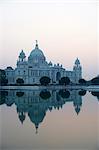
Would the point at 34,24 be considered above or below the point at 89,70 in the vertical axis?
above

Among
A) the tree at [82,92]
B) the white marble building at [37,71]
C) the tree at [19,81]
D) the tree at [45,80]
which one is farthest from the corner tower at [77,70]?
the tree at [19,81]

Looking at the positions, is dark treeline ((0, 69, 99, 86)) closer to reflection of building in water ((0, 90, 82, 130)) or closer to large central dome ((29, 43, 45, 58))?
reflection of building in water ((0, 90, 82, 130))

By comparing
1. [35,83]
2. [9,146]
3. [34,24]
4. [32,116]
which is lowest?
[9,146]

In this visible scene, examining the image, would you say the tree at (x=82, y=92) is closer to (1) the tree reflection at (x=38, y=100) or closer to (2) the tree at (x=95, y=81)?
(1) the tree reflection at (x=38, y=100)

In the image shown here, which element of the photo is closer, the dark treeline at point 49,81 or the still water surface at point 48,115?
the still water surface at point 48,115

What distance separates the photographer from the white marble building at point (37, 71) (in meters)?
3.79

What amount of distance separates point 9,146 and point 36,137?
27 cm

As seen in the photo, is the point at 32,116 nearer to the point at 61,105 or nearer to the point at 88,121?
the point at 61,105

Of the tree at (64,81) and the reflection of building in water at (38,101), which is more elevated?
the tree at (64,81)

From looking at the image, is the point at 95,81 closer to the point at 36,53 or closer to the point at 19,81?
the point at 36,53

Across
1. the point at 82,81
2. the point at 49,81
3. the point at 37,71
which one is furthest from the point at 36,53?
the point at 82,81

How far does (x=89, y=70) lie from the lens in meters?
3.80

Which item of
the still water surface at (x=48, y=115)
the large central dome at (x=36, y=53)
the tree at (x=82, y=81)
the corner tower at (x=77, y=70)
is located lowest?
the still water surface at (x=48, y=115)

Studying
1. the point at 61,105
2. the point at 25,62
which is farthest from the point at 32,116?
the point at 25,62
